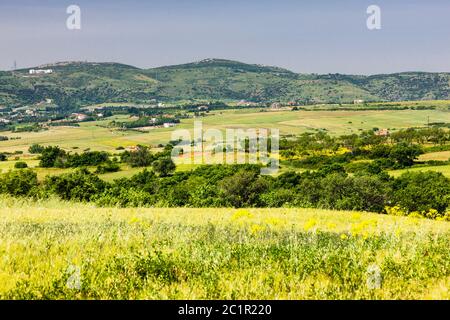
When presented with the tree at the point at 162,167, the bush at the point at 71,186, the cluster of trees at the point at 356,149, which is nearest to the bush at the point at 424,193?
the cluster of trees at the point at 356,149

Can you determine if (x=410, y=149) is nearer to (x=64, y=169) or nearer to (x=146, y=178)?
(x=146, y=178)

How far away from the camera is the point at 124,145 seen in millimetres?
163250

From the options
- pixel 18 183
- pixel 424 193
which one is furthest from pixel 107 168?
pixel 424 193

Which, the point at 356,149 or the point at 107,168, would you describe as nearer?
the point at 107,168

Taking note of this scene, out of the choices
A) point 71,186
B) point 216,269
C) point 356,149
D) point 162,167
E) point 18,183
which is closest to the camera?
point 216,269

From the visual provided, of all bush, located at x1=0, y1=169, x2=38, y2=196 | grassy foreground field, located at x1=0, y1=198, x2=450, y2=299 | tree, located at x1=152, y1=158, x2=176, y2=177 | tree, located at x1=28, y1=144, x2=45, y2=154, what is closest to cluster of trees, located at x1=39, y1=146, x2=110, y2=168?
tree, located at x1=28, y1=144, x2=45, y2=154

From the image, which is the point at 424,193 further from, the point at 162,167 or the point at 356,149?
the point at 356,149

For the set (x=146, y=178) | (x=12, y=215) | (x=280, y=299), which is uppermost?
(x=280, y=299)

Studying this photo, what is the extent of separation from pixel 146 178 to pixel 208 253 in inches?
4062

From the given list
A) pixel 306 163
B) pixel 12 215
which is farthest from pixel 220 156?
pixel 12 215

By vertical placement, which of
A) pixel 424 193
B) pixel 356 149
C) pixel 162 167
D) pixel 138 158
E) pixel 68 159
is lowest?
pixel 424 193

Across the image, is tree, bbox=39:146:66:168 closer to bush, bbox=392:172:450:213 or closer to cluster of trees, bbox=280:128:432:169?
cluster of trees, bbox=280:128:432:169

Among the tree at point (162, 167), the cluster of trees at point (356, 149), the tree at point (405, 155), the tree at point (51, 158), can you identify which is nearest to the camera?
the tree at point (162, 167)

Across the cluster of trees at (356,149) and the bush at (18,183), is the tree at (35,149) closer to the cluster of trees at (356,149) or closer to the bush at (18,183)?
the cluster of trees at (356,149)
